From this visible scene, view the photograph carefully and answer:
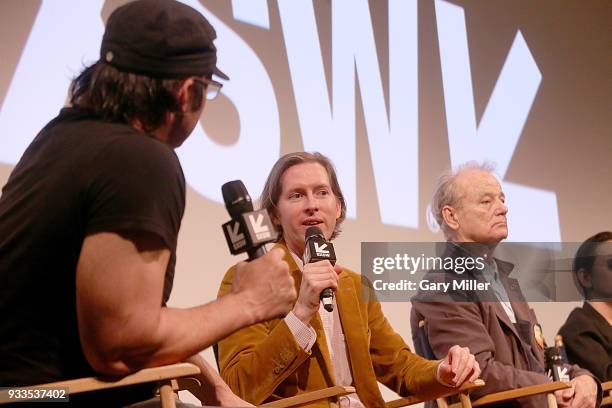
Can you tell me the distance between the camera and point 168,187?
1.34 metres

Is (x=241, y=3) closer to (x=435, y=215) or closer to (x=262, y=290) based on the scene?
(x=435, y=215)

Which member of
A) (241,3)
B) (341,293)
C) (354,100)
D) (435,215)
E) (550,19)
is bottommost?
→ (341,293)

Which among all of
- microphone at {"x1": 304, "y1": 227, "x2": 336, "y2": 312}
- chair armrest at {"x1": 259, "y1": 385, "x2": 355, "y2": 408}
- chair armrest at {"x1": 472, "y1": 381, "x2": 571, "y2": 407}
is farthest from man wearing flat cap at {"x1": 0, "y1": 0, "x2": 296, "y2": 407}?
chair armrest at {"x1": 472, "y1": 381, "x2": 571, "y2": 407}

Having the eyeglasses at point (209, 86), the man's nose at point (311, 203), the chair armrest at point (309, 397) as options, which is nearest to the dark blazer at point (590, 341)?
the man's nose at point (311, 203)

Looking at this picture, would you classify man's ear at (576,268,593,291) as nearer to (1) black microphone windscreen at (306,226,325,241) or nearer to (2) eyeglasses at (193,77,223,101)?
(1) black microphone windscreen at (306,226,325,241)

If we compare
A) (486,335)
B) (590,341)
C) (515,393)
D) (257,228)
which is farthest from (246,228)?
(590,341)

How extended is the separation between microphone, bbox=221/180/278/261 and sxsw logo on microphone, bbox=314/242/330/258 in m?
0.84

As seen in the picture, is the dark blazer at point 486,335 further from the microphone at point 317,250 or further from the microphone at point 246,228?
the microphone at point 246,228

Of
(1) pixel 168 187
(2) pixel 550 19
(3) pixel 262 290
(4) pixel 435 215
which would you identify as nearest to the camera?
(1) pixel 168 187

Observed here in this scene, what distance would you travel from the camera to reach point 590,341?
144 inches

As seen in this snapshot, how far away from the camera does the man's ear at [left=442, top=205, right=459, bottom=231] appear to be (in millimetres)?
3330

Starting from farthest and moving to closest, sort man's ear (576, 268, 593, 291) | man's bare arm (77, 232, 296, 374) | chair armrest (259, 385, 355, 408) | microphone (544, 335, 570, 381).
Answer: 1. man's ear (576, 268, 593, 291)
2. microphone (544, 335, 570, 381)
3. chair armrest (259, 385, 355, 408)
4. man's bare arm (77, 232, 296, 374)

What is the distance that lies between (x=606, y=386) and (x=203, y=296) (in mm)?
1510

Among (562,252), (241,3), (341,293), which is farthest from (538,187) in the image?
(341,293)
